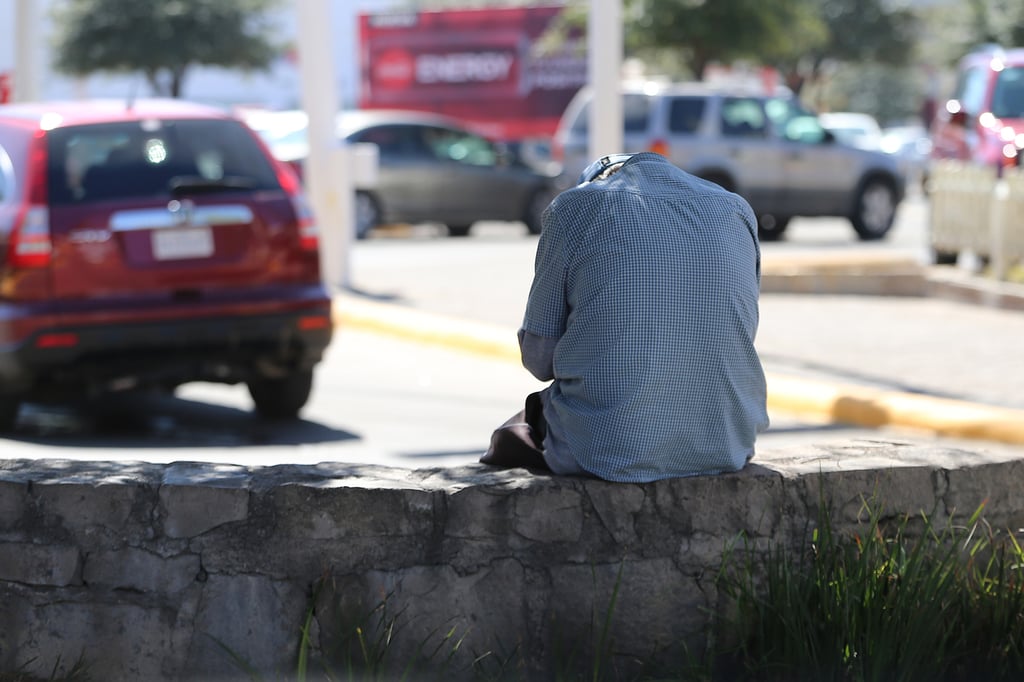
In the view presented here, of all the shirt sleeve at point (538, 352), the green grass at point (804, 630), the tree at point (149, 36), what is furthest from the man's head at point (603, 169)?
the tree at point (149, 36)

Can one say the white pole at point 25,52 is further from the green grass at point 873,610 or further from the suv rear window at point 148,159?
the green grass at point 873,610

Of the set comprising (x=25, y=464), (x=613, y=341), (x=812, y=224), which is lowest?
(x=812, y=224)

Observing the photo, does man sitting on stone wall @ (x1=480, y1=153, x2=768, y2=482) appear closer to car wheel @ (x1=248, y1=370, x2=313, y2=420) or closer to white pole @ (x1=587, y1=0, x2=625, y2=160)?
car wheel @ (x1=248, y1=370, x2=313, y2=420)

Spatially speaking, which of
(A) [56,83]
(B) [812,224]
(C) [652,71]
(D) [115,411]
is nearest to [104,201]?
(D) [115,411]

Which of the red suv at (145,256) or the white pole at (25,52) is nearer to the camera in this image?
the red suv at (145,256)

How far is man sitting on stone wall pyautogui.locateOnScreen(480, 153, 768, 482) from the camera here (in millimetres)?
3928

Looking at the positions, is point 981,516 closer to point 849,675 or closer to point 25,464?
point 849,675

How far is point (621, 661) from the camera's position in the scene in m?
3.97

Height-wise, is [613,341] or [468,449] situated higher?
[613,341]

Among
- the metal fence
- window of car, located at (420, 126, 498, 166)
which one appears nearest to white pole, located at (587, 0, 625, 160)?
the metal fence

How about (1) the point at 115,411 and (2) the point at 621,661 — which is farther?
(1) the point at 115,411

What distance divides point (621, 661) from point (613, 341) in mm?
789

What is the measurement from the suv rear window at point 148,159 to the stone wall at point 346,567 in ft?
12.1

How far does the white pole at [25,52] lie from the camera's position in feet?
45.4
